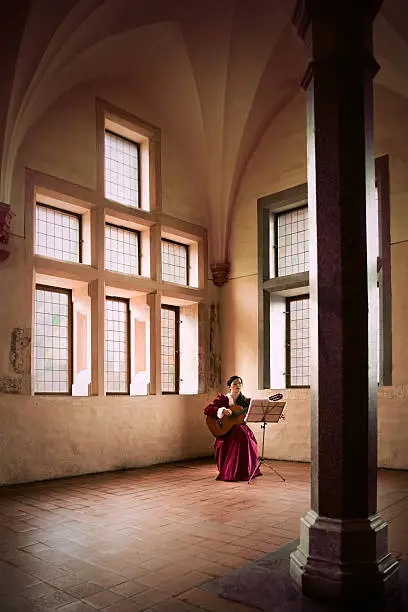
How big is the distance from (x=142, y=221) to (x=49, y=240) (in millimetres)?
1829

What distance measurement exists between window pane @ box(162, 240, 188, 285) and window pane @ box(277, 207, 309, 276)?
77.2 inches

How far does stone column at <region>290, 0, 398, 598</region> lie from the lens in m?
3.48

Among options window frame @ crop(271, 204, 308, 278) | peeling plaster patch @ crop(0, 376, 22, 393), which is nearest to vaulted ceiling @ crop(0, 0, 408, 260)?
window frame @ crop(271, 204, 308, 278)

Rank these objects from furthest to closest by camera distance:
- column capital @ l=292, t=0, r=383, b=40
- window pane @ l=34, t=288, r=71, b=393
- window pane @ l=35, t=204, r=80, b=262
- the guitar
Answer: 1. window pane @ l=35, t=204, r=80, b=262
2. window pane @ l=34, t=288, r=71, b=393
3. the guitar
4. column capital @ l=292, t=0, r=383, b=40

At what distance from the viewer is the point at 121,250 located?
10.1 m

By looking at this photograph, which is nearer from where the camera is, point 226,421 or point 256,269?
point 226,421

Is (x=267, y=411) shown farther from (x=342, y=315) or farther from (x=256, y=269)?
(x=342, y=315)

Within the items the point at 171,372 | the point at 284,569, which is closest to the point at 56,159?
the point at 171,372

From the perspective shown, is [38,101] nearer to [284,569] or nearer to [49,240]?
[49,240]

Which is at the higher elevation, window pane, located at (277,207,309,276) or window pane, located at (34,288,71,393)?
window pane, located at (277,207,309,276)

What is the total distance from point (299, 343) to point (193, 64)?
543 centimetres

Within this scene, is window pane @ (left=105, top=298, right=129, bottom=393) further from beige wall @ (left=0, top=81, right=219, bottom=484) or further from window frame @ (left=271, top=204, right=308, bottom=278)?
window frame @ (left=271, top=204, right=308, bottom=278)

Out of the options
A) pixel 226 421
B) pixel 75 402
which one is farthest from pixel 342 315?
pixel 75 402

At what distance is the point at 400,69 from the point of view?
8.23m
